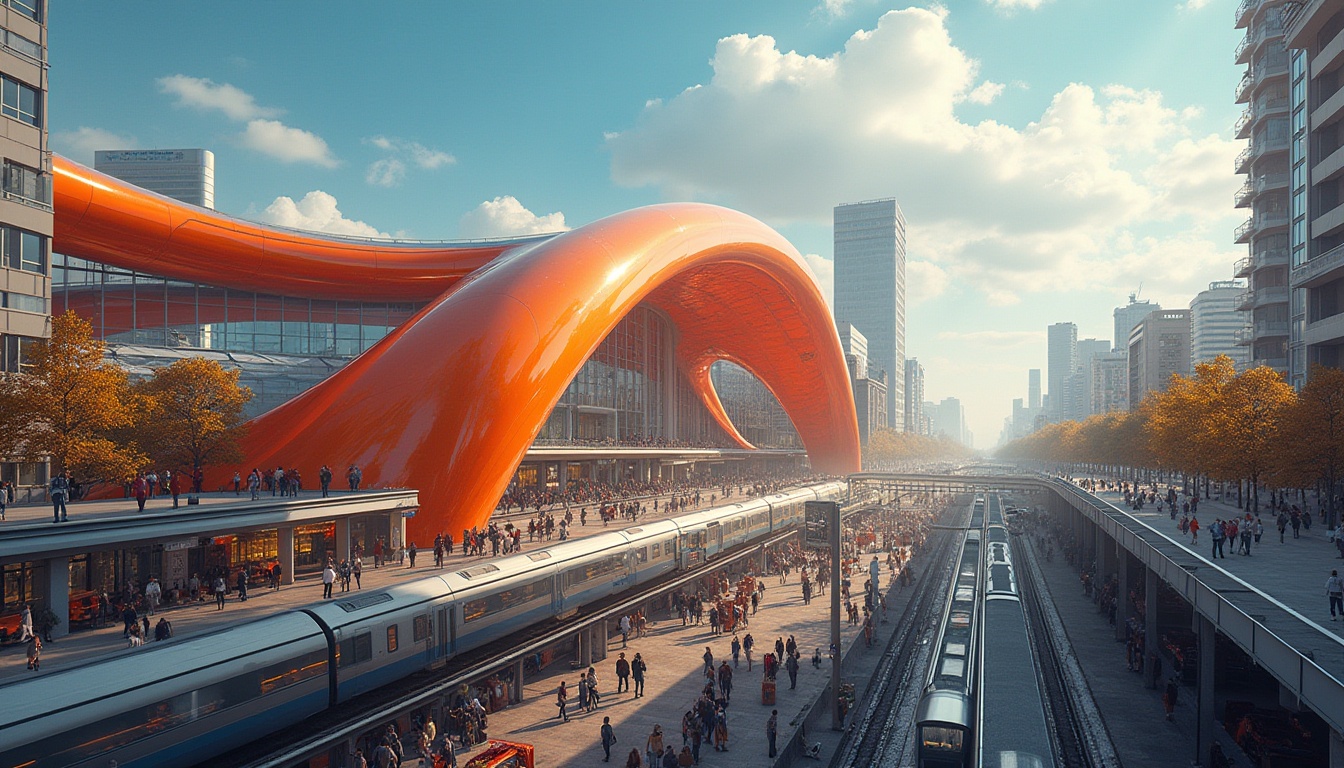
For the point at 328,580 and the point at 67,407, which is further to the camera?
the point at 67,407

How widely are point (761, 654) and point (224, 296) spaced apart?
1533 inches

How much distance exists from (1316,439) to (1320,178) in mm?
16479

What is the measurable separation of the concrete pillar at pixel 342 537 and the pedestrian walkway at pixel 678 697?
6.60 m

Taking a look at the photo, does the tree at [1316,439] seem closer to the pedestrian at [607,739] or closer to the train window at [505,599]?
the pedestrian at [607,739]

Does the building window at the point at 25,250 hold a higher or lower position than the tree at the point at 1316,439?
higher

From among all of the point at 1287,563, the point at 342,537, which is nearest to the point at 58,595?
the point at 342,537

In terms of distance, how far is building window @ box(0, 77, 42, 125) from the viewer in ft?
74.0

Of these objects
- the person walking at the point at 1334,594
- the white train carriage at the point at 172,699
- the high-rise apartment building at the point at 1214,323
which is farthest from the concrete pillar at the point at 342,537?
the high-rise apartment building at the point at 1214,323

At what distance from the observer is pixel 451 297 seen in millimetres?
32281

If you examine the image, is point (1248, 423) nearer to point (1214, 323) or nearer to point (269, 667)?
point (269, 667)

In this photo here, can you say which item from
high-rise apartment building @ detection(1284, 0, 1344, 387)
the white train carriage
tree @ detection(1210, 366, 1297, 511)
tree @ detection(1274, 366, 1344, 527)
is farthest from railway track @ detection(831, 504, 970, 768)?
high-rise apartment building @ detection(1284, 0, 1344, 387)

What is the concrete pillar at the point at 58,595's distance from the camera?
52.1ft

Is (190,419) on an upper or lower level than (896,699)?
upper

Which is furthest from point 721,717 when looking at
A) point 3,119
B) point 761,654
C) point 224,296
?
point 224,296
